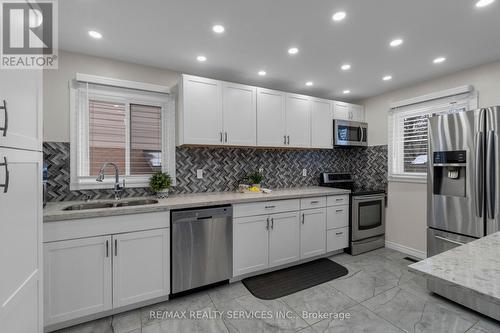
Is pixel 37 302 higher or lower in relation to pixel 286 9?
lower

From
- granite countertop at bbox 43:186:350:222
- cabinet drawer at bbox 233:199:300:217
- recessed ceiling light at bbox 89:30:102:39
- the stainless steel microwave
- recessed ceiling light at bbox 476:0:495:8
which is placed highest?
recessed ceiling light at bbox 89:30:102:39

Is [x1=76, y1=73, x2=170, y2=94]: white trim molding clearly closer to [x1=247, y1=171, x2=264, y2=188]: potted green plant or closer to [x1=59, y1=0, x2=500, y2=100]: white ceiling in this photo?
[x1=59, y1=0, x2=500, y2=100]: white ceiling

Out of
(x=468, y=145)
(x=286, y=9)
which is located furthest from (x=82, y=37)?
(x=468, y=145)

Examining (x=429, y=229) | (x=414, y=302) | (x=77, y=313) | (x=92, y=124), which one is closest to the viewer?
(x=77, y=313)

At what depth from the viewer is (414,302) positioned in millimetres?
2188

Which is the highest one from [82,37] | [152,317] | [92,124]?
[82,37]

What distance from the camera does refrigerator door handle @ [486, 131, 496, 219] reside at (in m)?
2.13

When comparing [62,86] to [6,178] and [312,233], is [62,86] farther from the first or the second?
[312,233]

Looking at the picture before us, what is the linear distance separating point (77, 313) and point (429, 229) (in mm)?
3614

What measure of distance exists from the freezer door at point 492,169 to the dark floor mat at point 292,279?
1.52m

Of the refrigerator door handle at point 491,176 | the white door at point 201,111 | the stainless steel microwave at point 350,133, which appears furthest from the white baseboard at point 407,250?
the white door at point 201,111

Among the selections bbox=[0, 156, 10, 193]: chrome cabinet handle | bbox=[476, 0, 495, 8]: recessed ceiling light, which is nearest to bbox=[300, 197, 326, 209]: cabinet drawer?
bbox=[476, 0, 495, 8]: recessed ceiling light

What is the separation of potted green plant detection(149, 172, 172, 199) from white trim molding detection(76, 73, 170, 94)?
3.32ft

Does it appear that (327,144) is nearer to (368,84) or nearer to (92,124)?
(368,84)
